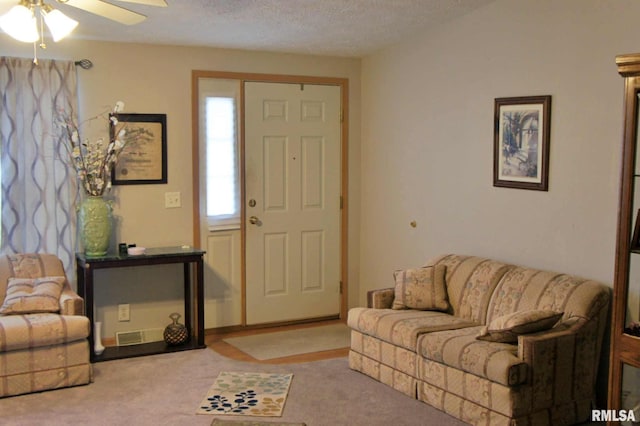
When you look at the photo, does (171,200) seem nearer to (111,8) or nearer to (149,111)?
(149,111)

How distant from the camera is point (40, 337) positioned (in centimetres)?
414

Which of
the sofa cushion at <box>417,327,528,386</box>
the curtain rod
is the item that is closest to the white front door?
the curtain rod

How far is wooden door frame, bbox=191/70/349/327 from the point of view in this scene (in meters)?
5.50

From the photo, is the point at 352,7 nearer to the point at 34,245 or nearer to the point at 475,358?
A: the point at 475,358

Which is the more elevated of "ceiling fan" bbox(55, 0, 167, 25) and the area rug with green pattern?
"ceiling fan" bbox(55, 0, 167, 25)

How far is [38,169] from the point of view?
16.3 ft

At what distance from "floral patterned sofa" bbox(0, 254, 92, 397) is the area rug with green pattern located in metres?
0.85

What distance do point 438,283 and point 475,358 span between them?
99 centimetres

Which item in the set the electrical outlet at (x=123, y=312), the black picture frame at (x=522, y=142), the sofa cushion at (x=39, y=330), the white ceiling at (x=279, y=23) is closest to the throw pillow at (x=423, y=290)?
the black picture frame at (x=522, y=142)

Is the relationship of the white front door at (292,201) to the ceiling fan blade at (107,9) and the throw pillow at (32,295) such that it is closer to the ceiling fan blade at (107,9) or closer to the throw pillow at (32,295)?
A: the throw pillow at (32,295)

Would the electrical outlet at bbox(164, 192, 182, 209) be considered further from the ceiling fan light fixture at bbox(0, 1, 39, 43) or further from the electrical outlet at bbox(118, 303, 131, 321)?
the ceiling fan light fixture at bbox(0, 1, 39, 43)

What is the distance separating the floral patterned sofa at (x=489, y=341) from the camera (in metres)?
3.45

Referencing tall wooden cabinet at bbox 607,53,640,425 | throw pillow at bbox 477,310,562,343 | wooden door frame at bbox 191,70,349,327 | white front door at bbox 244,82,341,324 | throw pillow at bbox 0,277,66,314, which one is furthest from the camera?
white front door at bbox 244,82,341,324

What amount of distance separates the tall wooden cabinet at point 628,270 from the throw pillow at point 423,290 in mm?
1357
